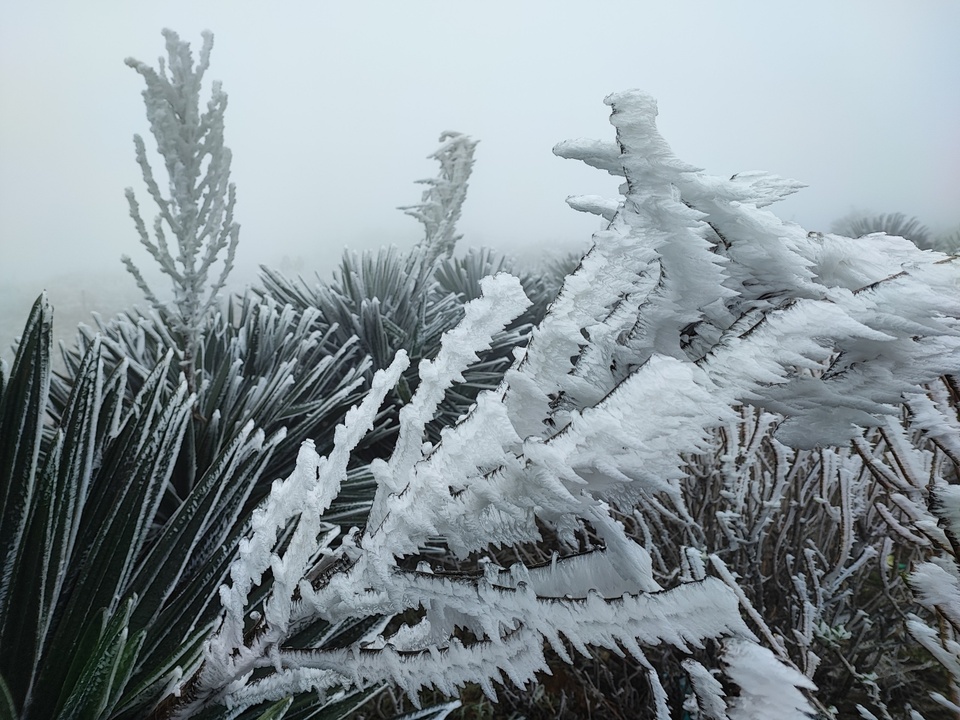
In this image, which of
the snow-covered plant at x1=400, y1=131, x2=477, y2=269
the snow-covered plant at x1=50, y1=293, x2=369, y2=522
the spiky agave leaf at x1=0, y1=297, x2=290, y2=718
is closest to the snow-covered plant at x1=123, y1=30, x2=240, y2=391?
the snow-covered plant at x1=50, y1=293, x2=369, y2=522

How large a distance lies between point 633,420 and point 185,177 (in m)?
2.14

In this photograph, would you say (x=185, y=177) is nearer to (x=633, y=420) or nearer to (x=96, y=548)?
(x=96, y=548)

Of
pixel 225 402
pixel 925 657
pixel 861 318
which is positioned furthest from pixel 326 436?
pixel 925 657

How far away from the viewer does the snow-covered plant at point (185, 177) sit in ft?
6.12

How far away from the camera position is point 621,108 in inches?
10.7

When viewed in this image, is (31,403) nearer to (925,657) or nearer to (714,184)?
(714,184)

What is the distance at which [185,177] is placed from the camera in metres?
1.94

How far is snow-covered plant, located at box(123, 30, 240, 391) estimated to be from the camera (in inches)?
73.5

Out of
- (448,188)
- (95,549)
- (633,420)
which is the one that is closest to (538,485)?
(633,420)

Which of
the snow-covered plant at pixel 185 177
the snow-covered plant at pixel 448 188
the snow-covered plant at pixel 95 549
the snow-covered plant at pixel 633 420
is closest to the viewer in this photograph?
the snow-covered plant at pixel 633 420

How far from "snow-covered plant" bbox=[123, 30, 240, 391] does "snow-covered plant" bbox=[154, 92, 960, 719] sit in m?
1.76

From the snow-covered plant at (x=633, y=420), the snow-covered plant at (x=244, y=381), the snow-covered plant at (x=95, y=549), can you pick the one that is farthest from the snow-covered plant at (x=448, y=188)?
the snow-covered plant at (x=633, y=420)

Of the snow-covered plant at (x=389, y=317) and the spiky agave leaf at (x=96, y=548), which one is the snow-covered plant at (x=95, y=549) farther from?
the snow-covered plant at (x=389, y=317)

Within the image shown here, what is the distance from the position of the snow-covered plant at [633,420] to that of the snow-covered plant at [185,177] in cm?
176
